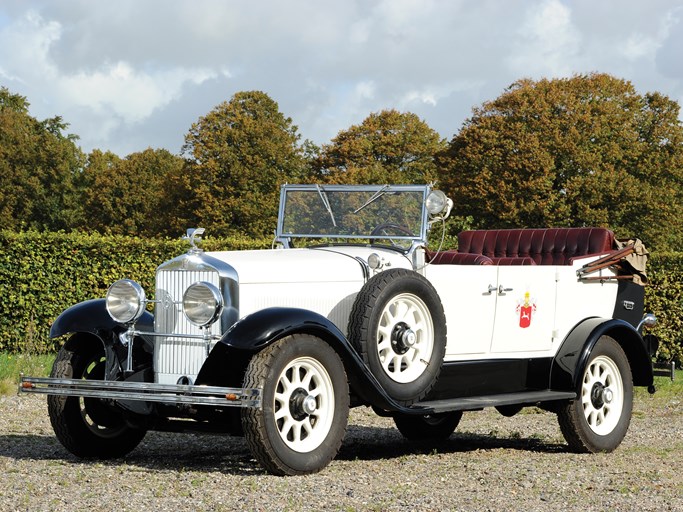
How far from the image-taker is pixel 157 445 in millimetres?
8906

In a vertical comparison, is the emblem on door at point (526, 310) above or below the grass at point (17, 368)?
above

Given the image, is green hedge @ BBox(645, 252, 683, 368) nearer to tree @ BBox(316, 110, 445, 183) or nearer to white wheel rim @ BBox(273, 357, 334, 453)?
white wheel rim @ BBox(273, 357, 334, 453)

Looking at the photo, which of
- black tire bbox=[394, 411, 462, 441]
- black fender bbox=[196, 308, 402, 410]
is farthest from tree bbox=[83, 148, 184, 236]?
black fender bbox=[196, 308, 402, 410]

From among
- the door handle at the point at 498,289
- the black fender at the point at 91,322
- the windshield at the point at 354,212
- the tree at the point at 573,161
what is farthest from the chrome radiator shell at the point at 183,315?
the tree at the point at 573,161

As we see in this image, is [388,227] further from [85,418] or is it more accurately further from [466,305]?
[85,418]

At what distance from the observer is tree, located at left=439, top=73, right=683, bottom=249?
44500 millimetres

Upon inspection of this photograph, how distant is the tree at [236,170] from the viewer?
49219mm

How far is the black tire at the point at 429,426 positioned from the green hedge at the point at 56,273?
7.95m

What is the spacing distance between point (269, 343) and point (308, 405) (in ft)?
1.52

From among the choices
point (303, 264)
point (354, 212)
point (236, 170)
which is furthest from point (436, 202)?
point (236, 170)

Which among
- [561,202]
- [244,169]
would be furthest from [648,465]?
[244,169]

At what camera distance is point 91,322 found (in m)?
7.78

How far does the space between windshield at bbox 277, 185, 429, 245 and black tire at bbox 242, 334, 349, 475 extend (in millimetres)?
1674

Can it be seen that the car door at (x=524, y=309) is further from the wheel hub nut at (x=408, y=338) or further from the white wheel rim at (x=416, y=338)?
the wheel hub nut at (x=408, y=338)
